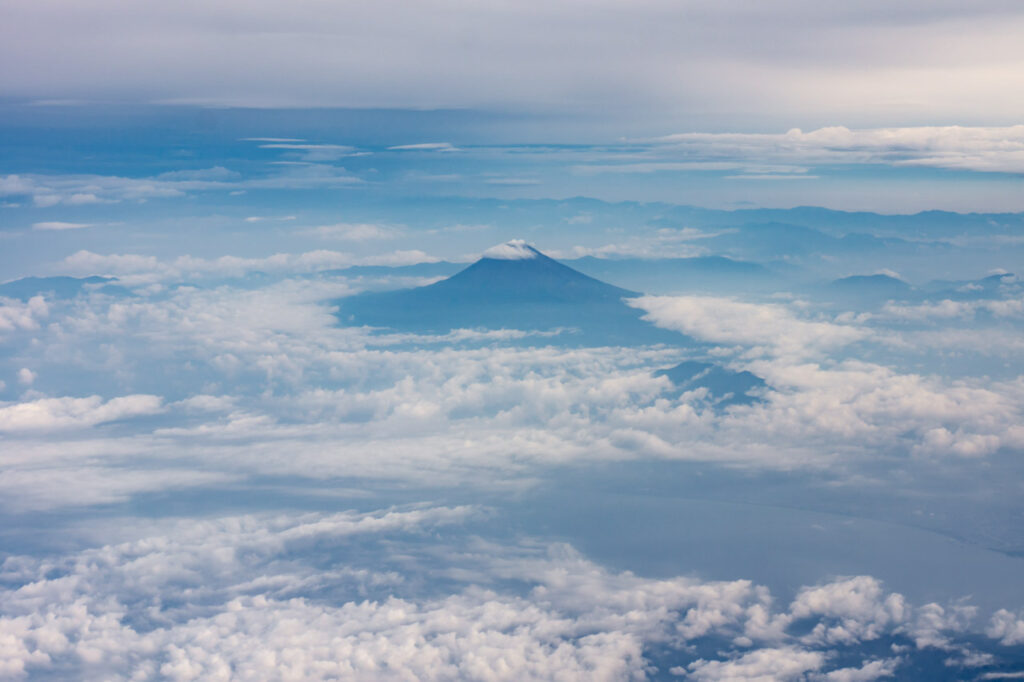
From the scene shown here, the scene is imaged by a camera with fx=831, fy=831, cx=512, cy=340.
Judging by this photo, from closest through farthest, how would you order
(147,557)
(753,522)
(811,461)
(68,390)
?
(147,557) → (753,522) → (811,461) → (68,390)

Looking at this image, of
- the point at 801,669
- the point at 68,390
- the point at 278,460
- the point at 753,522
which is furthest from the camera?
the point at 68,390

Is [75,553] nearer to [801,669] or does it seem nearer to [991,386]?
[801,669]

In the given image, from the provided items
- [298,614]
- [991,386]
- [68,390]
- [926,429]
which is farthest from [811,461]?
[68,390]

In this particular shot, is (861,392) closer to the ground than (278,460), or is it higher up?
higher up

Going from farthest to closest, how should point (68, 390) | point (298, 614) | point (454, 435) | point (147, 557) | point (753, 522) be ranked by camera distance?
point (68, 390) < point (454, 435) < point (753, 522) < point (147, 557) < point (298, 614)

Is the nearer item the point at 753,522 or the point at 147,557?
the point at 147,557

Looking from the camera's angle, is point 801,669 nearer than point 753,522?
Yes

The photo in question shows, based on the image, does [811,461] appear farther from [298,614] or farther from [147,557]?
[147,557]

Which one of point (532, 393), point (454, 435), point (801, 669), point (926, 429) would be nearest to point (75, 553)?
point (454, 435)

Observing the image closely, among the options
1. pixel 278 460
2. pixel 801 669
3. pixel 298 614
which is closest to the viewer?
pixel 801 669
